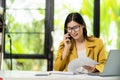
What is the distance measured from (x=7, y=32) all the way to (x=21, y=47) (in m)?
0.33

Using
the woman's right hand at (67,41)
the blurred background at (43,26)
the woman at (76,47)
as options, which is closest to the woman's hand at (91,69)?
the woman at (76,47)

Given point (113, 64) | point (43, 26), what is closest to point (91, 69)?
point (113, 64)

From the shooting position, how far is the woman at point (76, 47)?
2.39 metres

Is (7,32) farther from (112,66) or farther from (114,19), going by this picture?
(112,66)

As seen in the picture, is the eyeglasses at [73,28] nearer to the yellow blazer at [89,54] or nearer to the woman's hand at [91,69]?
the yellow blazer at [89,54]

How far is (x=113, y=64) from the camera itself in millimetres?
1466

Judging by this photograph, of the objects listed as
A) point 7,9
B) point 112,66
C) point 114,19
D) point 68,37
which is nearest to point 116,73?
point 112,66

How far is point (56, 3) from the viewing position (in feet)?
13.9

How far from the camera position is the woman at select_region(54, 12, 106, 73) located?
94.0 inches

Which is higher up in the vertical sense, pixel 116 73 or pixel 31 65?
pixel 116 73

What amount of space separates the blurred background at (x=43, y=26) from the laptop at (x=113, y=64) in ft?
8.88

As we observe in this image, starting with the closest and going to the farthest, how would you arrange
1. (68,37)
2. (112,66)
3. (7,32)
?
(112,66)
(68,37)
(7,32)

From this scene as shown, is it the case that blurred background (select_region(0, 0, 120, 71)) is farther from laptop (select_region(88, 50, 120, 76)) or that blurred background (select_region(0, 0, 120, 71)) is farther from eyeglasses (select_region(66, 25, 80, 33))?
laptop (select_region(88, 50, 120, 76))

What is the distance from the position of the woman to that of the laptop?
83cm
